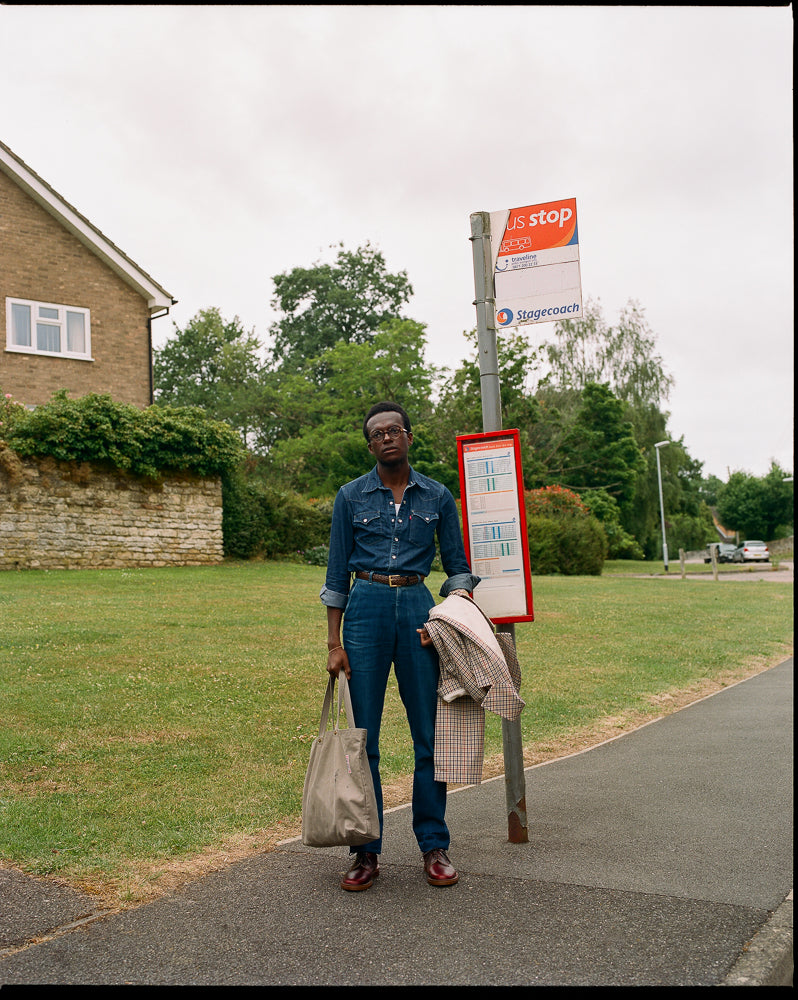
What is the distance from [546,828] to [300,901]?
5.20 ft

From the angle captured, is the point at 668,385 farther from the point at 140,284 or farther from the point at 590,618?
the point at 590,618

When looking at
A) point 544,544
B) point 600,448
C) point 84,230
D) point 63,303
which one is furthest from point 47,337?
point 600,448

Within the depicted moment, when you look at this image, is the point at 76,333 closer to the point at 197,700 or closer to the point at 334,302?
the point at 197,700

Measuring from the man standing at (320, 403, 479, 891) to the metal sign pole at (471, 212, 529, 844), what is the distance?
1.86 ft

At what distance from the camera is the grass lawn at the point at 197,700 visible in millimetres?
5051

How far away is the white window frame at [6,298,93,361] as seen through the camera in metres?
24.4

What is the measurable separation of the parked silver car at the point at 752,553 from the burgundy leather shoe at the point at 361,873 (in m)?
61.4

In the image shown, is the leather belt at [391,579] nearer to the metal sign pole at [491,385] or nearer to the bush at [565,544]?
the metal sign pole at [491,385]

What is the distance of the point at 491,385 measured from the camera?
505 centimetres

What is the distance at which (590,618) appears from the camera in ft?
54.3

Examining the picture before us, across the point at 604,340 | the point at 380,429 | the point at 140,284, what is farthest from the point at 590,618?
the point at 604,340

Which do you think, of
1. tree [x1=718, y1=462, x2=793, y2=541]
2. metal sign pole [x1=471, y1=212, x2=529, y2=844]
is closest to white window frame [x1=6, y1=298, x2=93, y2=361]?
metal sign pole [x1=471, y1=212, x2=529, y2=844]

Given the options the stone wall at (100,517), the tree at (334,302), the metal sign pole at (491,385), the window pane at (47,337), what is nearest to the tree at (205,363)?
the tree at (334,302)

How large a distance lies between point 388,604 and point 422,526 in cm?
40
